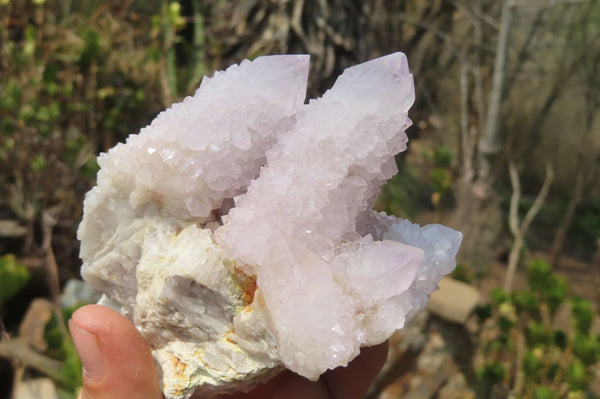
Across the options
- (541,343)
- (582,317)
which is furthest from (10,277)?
(582,317)

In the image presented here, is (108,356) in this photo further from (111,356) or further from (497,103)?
(497,103)

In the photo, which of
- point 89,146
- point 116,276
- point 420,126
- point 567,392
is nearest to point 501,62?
point 420,126

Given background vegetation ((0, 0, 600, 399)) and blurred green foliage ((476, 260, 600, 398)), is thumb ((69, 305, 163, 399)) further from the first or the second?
blurred green foliage ((476, 260, 600, 398))

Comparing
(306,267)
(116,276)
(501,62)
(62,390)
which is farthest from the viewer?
(501,62)

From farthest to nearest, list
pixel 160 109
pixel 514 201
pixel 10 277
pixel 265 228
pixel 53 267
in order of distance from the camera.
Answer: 1. pixel 514 201
2. pixel 160 109
3. pixel 10 277
4. pixel 53 267
5. pixel 265 228

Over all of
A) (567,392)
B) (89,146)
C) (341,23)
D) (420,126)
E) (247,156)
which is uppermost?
(247,156)

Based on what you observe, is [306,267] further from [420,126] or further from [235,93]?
[420,126]

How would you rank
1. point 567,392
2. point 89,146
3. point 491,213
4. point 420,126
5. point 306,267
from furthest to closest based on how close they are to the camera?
point 420,126, point 491,213, point 89,146, point 567,392, point 306,267
